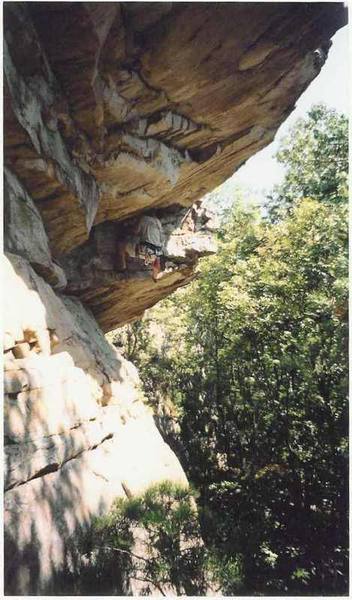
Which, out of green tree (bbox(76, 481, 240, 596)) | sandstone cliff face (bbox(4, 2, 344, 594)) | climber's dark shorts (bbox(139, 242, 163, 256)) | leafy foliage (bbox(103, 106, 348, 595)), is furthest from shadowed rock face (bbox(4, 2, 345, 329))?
green tree (bbox(76, 481, 240, 596))

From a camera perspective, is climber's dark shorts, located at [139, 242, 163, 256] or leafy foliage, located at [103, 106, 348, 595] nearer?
leafy foliage, located at [103, 106, 348, 595]

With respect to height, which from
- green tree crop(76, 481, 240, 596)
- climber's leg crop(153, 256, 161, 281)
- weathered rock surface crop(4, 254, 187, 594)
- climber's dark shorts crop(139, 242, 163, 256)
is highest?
climber's dark shorts crop(139, 242, 163, 256)

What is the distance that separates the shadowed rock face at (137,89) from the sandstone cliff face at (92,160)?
0.03 metres

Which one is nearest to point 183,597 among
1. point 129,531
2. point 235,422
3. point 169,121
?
point 129,531

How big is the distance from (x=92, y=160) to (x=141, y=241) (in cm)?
395

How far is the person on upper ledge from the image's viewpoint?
11.8 meters

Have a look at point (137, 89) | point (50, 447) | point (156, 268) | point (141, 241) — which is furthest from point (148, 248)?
point (50, 447)

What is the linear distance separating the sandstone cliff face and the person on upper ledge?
991 mm

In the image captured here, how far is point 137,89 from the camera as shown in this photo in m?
7.25

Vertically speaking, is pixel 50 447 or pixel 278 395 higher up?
pixel 278 395

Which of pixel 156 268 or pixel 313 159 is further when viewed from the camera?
pixel 313 159

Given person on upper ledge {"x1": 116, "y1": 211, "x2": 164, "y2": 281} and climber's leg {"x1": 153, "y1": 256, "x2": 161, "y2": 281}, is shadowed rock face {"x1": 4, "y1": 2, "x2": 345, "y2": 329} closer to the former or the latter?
person on upper ledge {"x1": 116, "y1": 211, "x2": 164, "y2": 281}

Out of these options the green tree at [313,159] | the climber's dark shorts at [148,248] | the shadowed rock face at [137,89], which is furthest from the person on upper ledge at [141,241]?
the green tree at [313,159]

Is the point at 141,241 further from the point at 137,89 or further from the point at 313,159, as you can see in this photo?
the point at 313,159
